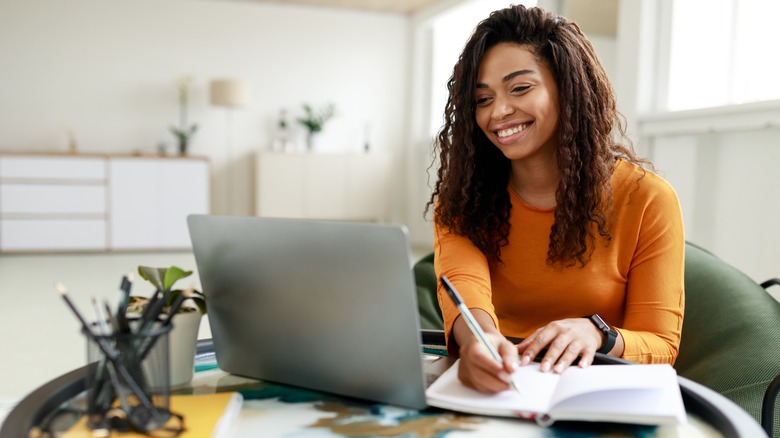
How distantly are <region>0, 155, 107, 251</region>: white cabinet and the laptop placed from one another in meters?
6.21

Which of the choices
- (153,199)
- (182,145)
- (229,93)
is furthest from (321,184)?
(153,199)

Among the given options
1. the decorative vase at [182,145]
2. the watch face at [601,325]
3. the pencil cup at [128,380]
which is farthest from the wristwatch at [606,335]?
the decorative vase at [182,145]

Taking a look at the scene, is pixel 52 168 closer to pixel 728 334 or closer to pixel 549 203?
pixel 549 203

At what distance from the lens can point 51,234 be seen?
6492 millimetres

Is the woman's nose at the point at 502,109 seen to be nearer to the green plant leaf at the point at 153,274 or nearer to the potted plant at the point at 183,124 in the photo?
the green plant leaf at the point at 153,274

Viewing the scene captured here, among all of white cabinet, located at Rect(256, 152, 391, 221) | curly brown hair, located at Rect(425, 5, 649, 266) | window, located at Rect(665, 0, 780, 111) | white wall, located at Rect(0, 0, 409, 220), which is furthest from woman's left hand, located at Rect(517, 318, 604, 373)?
white wall, located at Rect(0, 0, 409, 220)

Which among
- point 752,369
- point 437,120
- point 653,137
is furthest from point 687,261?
point 437,120

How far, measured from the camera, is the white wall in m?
6.91

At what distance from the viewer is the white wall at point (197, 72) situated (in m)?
6.91

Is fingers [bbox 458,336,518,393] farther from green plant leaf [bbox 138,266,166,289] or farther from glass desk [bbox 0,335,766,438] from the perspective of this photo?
green plant leaf [bbox 138,266,166,289]

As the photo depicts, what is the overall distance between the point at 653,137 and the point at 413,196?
432cm

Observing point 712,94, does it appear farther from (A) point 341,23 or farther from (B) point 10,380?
(A) point 341,23

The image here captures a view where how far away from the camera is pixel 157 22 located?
23.6 feet

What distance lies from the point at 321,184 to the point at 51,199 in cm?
264
